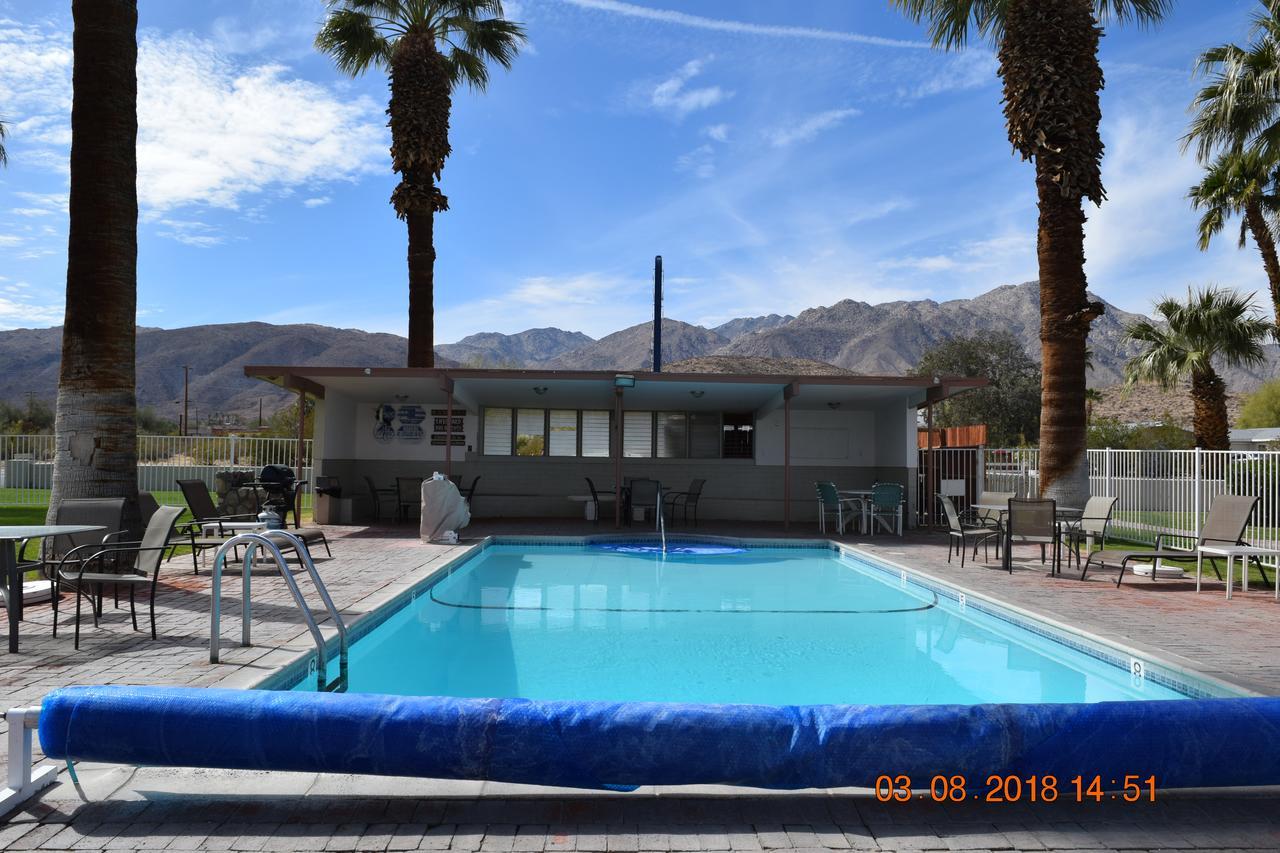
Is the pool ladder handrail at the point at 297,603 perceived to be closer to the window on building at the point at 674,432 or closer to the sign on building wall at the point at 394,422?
the sign on building wall at the point at 394,422

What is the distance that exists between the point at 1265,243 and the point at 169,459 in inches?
974

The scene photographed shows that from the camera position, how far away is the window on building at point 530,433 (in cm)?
1644

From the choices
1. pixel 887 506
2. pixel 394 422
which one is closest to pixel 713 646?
pixel 887 506

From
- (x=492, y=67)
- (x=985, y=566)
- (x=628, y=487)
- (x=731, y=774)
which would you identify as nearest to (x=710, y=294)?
(x=492, y=67)

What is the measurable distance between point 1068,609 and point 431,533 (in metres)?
8.01

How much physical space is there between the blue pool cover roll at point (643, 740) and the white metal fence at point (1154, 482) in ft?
23.5

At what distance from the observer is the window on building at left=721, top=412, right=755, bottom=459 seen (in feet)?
54.3

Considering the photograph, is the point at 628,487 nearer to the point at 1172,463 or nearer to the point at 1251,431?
the point at 1172,463

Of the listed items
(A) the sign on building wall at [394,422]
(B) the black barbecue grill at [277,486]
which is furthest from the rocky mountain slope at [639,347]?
(B) the black barbecue grill at [277,486]

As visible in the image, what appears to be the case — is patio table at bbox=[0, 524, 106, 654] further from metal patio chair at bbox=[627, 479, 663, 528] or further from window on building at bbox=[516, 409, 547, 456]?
window on building at bbox=[516, 409, 547, 456]

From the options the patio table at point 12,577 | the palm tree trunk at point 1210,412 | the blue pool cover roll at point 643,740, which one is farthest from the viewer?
the palm tree trunk at point 1210,412

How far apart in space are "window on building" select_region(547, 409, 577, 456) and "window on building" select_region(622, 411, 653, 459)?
1.08 metres

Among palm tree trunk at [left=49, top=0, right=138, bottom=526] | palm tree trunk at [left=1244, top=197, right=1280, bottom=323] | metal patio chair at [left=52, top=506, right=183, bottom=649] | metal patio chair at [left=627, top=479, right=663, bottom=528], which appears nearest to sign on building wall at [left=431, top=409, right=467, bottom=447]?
metal patio chair at [left=627, top=479, right=663, bottom=528]

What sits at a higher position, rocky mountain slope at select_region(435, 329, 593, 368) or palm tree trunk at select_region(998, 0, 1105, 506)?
rocky mountain slope at select_region(435, 329, 593, 368)
